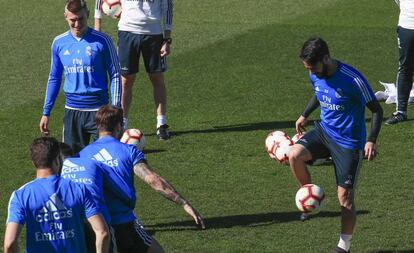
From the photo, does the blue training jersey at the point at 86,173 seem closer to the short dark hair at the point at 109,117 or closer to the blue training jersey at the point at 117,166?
the blue training jersey at the point at 117,166

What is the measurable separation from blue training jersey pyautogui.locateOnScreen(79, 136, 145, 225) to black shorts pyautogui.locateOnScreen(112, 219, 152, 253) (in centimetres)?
10

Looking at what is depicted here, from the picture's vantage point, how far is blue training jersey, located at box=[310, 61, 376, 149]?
419 inches

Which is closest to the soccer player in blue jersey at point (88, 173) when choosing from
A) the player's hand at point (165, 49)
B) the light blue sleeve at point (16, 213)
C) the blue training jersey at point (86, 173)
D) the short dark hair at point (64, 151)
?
the blue training jersey at point (86, 173)

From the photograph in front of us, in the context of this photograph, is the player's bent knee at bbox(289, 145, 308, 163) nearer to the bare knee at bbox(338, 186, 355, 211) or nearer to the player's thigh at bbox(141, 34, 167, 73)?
the bare knee at bbox(338, 186, 355, 211)

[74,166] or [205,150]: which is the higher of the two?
[74,166]

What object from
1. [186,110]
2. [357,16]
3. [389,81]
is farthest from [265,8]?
[186,110]

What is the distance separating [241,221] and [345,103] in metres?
1.96

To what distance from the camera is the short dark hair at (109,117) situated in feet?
29.4

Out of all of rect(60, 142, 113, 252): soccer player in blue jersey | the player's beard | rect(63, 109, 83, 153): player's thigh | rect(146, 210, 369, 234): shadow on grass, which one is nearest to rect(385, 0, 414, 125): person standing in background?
rect(146, 210, 369, 234): shadow on grass

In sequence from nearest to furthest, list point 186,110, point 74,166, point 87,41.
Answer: point 74,166 < point 87,41 < point 186,110

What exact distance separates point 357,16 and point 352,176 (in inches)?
554

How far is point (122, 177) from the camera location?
8891mm

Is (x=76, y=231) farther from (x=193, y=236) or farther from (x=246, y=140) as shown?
(x=246, y=140)

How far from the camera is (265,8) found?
25078 mm
